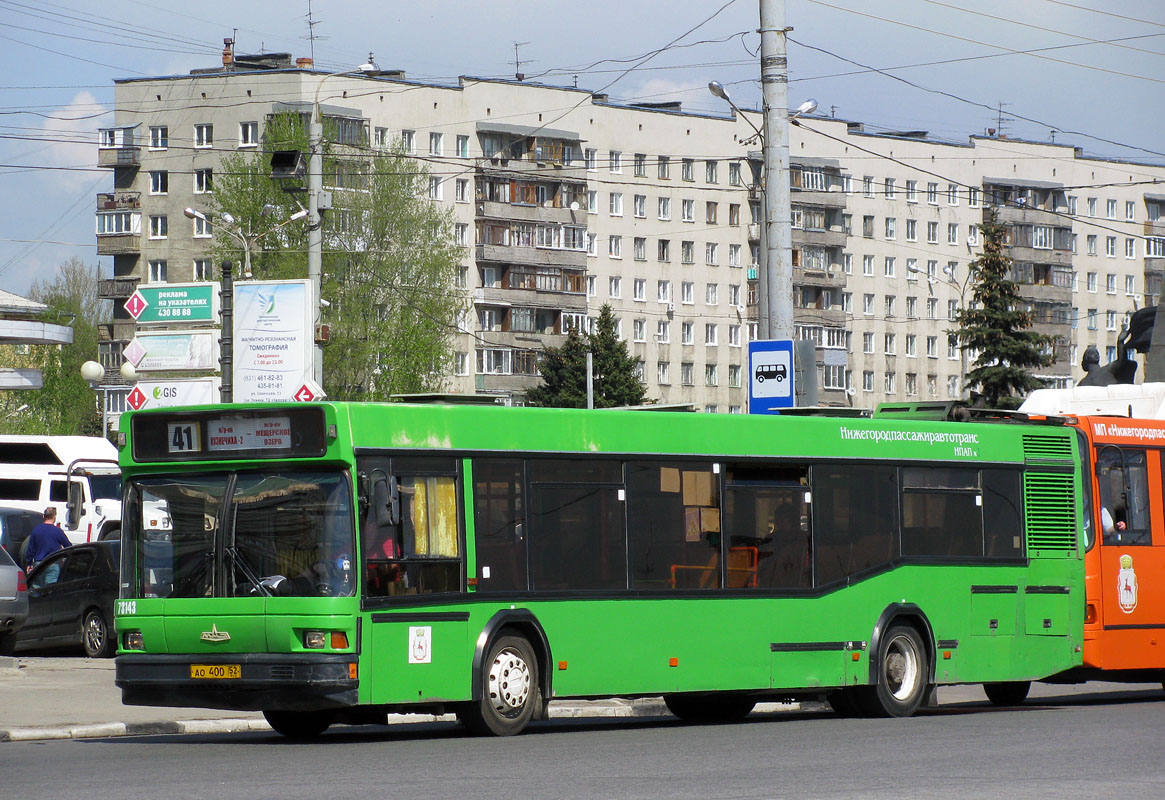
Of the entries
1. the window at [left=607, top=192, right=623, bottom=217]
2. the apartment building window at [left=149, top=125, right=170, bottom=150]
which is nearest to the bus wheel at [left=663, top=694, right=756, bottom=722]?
the apartment building window at [left=149, top=125, right=170, bottom=150]

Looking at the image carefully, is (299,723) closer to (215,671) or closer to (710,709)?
(215,671)

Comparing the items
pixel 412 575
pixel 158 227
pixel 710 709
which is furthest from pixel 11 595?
pixel 158 227

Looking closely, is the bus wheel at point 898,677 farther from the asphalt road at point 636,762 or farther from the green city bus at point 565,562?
the asphalt road at point 636,762

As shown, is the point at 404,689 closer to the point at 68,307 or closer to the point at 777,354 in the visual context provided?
the point at 777,354

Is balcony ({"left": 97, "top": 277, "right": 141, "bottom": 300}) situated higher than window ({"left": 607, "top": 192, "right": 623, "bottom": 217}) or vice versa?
window ({"left": 607, "top": 192, "right": 623, "bottom": 217})

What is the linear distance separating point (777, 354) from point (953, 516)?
9.78 ft

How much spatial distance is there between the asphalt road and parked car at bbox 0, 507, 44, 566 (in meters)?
18.6

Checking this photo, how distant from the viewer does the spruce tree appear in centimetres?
7138

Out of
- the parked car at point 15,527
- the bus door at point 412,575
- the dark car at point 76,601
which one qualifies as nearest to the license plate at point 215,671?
the bus door at point 412,575

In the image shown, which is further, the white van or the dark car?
the white van

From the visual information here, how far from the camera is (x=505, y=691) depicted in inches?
581

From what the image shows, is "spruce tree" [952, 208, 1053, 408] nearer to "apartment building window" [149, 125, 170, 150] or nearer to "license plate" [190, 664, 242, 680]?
"apartment building window" [149, 125, 170, 150]

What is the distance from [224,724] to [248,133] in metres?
76.0

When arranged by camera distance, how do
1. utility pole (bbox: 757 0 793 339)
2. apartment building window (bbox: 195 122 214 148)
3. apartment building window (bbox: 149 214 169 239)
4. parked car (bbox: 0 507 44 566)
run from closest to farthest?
utility pole (bbox: 757 0 793 339) < parked car (bbox: 0 507 44 566) < apartment building window (bbox: 195 122 214 148) < apartment building window (bbox: 149 214 169 239)
